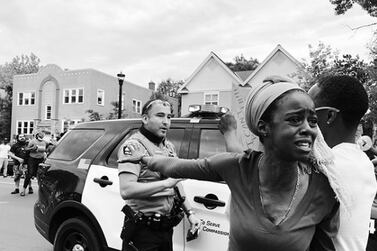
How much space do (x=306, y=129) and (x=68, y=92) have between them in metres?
35.4

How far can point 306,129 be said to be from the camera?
131 centimetres

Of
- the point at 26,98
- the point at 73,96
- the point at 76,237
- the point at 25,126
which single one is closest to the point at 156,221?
the point at 76,237

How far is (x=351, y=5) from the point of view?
12570 mm

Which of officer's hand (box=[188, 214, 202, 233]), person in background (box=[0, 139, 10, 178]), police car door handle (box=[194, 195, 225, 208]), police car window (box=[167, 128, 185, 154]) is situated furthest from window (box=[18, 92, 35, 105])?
officer's hand (box=[188, 214, 202, 233])

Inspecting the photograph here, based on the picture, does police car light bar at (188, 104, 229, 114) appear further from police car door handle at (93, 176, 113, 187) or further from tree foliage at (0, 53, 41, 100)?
tree foliage at (0, 53, 41, 100)

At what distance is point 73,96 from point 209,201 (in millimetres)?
32993

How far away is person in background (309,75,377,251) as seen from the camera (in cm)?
144

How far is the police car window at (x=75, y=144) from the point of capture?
14.2 feet

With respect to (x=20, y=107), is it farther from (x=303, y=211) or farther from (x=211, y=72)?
(x=303, y=211)

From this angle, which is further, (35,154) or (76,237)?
(35,154)

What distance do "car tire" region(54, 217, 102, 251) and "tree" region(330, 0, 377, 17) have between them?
433 inches

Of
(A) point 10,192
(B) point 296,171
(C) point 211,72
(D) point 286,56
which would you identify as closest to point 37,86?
(C) point 211,72

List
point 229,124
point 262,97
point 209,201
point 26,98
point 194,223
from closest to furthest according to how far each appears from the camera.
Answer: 1. point 262,97
2. point 229,124
3. point 194,223
4. point 209,201
5. point 26,98

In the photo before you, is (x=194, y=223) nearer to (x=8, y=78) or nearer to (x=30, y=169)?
(x=30, y=169)
